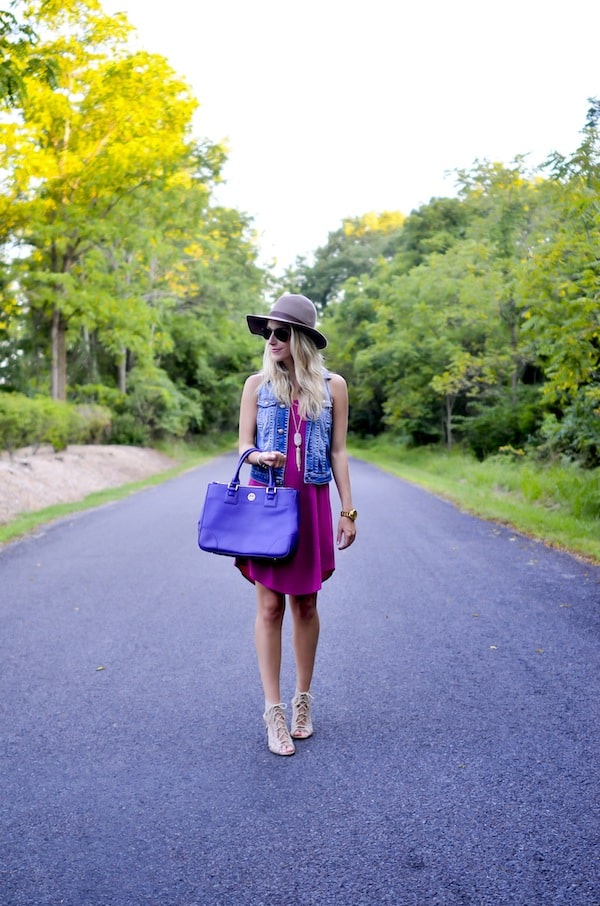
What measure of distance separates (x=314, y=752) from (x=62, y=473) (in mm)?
15515

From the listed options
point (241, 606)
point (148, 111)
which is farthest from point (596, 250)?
point (148, 111)

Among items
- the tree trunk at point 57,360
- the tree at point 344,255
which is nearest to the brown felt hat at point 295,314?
the tree trunk at point 57,360

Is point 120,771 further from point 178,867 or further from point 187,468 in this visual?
point 187,468

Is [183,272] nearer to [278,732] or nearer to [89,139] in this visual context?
[89,139]

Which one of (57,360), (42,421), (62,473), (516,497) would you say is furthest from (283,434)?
(57,360)

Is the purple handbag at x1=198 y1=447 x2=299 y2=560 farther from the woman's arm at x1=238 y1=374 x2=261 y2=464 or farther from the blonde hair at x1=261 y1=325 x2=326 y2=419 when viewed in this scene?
the blonde hair at x1=261 y1=325 x2=326 y2=419

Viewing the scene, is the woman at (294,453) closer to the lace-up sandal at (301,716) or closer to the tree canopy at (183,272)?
the lace-up sandal at (301,716)

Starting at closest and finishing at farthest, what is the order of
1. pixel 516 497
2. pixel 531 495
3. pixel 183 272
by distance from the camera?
pixel 531 495 < pixel 516 497 < pixel 183 272

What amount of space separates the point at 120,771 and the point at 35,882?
0.89 m

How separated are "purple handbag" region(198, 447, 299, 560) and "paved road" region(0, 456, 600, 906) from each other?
0.91m

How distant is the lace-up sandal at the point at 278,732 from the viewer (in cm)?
371

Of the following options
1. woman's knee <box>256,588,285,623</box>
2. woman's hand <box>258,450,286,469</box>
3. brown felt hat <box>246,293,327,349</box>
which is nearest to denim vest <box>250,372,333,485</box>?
woman's hand <box>258,450,286,469</box>

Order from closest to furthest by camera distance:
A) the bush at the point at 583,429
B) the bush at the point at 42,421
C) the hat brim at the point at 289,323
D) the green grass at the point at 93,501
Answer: the hat brim at the point at 289,323
the green grass at the point at 93,501
the bush at the point at 583,429
the bush at the point at 42,421

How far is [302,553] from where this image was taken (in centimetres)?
382
